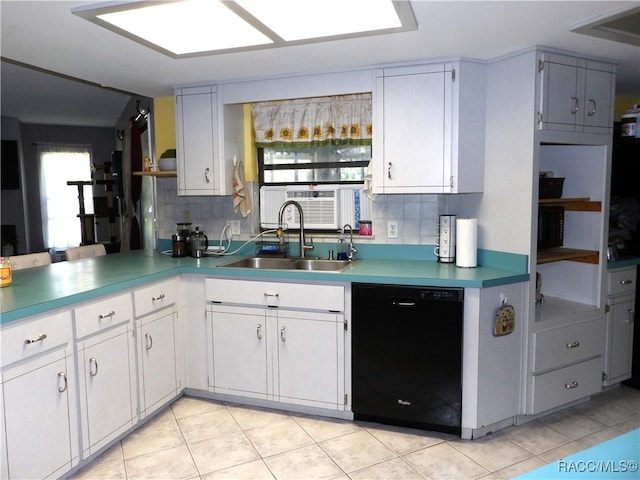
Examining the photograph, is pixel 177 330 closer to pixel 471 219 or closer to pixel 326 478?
pixel 326 478

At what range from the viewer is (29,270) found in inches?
114

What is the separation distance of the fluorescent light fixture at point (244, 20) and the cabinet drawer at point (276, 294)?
1.33 metres

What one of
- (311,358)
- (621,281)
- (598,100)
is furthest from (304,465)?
(598,100)

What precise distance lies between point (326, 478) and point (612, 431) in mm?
1670

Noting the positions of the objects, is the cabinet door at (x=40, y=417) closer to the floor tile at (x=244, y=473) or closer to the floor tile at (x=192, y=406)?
the floor tile at (x=244, y=473)

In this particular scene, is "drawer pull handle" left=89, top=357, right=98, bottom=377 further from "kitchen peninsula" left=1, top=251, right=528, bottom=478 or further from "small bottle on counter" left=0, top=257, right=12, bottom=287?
"small bottle on counter" left=0, top=257, right=12, bottom=287

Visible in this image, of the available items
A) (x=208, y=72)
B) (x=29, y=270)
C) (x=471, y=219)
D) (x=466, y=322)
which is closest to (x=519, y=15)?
(x=471, y=219)

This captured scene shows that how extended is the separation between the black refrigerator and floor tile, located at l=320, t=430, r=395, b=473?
76.6 inches

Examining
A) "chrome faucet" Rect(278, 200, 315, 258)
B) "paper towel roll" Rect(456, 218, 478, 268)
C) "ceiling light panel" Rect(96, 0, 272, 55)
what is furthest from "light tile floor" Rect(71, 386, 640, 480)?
"ceiling light panel" Rect(96, 0, 272, 55)

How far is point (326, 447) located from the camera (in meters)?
2.53

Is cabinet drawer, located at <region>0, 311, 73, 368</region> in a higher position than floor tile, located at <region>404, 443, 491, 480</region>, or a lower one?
higher

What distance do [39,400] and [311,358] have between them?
139 centimetres

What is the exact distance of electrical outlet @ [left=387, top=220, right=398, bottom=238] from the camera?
10.6 ft

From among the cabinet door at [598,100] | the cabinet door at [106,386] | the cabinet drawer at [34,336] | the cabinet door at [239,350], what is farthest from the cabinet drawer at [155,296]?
the cabinet door at [598,100]
